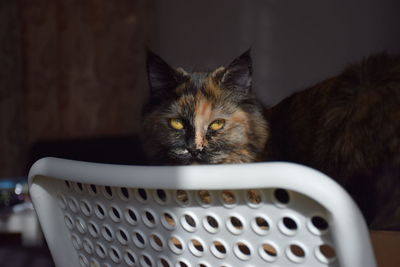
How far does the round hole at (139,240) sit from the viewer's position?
1.71ft

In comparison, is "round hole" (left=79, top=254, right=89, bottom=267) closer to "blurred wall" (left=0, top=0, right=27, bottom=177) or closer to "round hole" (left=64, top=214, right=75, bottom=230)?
"round hole" (left=64, top=214, right=75, bottom=230)

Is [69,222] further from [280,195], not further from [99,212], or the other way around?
[280,195]

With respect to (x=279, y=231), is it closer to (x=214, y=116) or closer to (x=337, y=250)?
(x=337, y=250)

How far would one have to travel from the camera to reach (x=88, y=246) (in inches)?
24.3

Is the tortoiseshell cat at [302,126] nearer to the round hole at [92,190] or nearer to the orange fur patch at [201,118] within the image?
the orange fur patch at [201,118]

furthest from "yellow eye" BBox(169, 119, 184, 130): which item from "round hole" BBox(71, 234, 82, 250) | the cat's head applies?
"round hole" BBox(71, 234, 82, 250)

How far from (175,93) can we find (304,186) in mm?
755

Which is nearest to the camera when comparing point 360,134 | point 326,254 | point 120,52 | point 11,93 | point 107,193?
point 326,254

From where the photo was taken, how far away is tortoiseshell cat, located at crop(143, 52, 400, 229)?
93cm

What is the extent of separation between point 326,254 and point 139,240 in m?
0.23

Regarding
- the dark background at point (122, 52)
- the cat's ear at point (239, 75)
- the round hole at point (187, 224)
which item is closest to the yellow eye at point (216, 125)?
the cat's ear at point (239, 75)

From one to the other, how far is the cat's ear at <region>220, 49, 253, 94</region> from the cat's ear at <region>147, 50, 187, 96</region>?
12cm

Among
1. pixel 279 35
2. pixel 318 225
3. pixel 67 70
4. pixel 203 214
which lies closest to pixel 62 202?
pixel 203 214

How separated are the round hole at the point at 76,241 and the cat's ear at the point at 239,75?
23.7 inches
